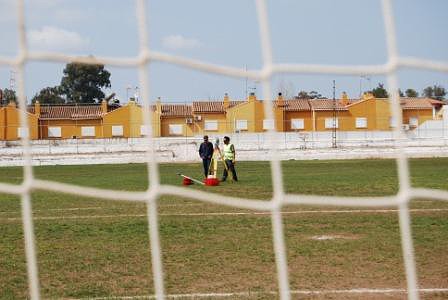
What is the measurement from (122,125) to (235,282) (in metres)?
35.2

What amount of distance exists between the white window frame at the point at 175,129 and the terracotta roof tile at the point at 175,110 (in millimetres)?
1106

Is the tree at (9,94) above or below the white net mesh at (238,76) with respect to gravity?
above

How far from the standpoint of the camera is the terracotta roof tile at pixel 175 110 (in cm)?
4347

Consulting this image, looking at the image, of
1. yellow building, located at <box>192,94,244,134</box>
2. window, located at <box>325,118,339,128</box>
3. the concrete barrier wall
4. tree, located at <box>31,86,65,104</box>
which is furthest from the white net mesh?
tree, located at <box>31,86,65,104</box>

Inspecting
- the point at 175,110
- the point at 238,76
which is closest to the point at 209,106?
the point at 175,110

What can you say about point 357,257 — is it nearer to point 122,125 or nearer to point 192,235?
point 192,235

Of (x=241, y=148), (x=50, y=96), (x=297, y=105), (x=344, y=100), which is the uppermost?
(x=50, y=96)

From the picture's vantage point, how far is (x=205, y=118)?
44281mm

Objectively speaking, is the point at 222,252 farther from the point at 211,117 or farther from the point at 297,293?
the point at 211,117

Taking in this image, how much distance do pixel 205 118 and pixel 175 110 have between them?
97.7 inches

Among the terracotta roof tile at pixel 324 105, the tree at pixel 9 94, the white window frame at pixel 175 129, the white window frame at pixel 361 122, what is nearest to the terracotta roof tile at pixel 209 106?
the white window frame at pixel 175 129

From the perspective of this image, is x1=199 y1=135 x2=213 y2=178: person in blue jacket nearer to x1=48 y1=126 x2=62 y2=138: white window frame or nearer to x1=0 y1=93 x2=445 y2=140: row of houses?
x1=0 y1=93 x2=445 y2=140: row of houses

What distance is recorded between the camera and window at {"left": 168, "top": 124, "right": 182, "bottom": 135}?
41.1 meters

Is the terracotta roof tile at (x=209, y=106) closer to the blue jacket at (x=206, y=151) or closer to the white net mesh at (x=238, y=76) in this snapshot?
the blue jacket at (x=206, y=151)
